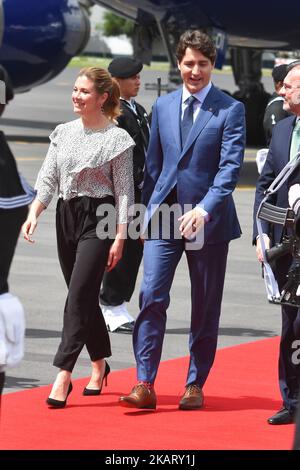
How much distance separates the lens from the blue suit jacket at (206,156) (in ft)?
23.9

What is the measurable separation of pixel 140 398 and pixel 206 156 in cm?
128

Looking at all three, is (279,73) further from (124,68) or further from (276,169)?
(276,169)

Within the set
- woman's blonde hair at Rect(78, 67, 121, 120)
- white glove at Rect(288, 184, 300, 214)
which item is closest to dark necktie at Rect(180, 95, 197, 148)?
woman's blonde hair at Rect(78, 67, 121, 120)

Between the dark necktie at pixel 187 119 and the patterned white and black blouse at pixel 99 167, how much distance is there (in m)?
0.27

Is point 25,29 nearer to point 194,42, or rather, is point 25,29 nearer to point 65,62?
point 65,62

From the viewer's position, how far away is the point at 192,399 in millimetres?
7348

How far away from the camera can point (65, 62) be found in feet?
79.3

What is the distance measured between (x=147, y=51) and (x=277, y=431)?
50.7ft

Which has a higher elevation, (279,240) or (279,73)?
(279,73)

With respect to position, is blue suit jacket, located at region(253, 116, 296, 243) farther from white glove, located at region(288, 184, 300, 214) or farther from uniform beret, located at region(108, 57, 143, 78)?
uniform beret, located at region(108, 57, 143, 78)

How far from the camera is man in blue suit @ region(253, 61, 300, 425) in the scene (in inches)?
273

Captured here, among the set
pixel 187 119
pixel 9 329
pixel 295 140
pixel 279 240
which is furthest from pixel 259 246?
pixel 9 329

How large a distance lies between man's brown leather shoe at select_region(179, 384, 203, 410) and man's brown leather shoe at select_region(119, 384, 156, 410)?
170mm
